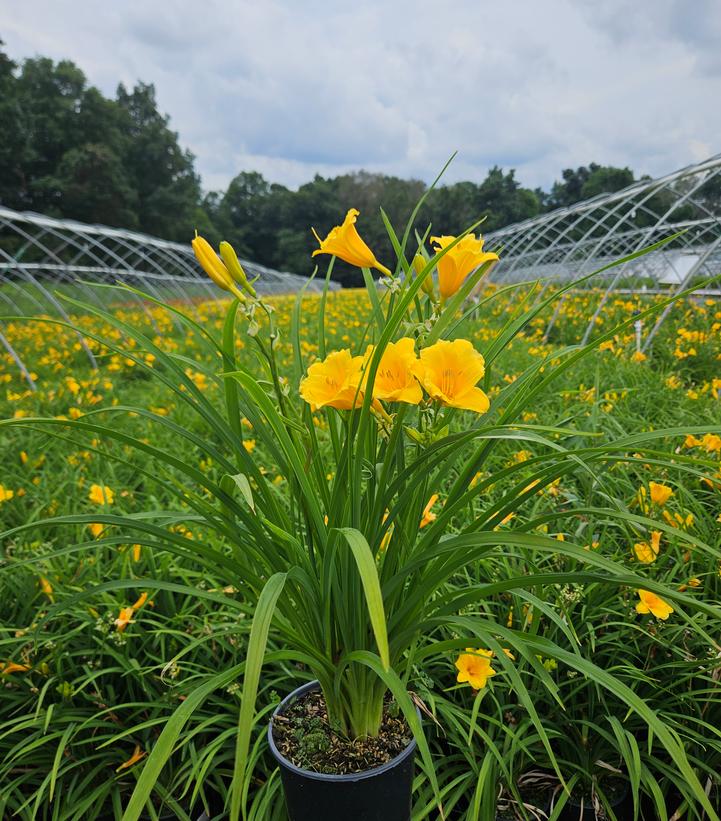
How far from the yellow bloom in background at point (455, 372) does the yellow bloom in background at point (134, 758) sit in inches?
38.9

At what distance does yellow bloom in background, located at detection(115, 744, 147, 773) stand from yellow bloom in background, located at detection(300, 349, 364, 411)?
888mm

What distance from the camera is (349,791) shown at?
768 mm

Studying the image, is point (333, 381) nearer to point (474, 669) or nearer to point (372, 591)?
Result: point (372, 591)

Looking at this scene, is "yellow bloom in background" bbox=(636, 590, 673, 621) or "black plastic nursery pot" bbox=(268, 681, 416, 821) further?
"yellow bloom in background" bbox=(636, 590, 673, 621)

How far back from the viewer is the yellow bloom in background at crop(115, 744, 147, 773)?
1.08m

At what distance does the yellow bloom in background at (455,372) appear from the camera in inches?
25.1

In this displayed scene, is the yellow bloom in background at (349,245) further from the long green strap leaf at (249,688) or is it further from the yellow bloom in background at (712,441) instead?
the yellow bloom in background at (712,441)

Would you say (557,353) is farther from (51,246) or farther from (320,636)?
(51,246)

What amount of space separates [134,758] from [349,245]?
1066 millimetres

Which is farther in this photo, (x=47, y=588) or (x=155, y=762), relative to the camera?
(x=47, y=588)

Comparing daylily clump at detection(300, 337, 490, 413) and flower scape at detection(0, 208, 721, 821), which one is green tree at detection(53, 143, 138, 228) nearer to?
flower scape at detection(0, 208, 721, 821)

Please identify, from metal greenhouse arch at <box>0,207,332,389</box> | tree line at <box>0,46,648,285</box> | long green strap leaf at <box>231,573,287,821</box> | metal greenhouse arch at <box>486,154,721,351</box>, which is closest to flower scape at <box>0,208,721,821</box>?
long green strap leaf at <box>231,573,287,821</box>

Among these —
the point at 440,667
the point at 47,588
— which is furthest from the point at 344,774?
the point at 47,588

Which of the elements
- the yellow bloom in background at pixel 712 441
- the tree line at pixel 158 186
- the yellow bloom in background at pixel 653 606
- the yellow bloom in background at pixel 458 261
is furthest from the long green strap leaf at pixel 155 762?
the tree line at pixel 158 186
